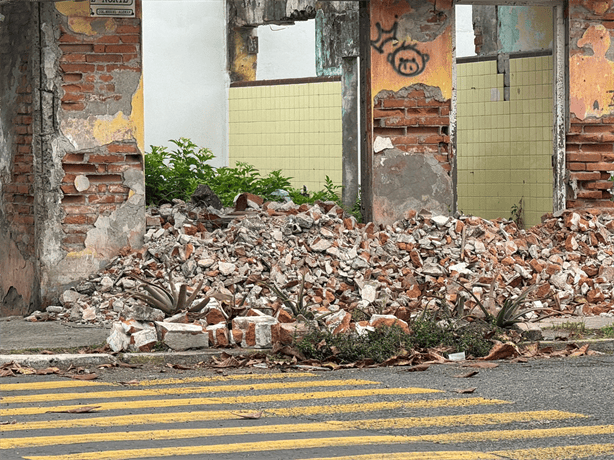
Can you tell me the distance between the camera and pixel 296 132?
939 inches

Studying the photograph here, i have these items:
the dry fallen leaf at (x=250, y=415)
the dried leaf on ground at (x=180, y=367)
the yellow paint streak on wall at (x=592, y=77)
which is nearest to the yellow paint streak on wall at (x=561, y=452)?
the dry fallen leaf at (x=250, y=415)

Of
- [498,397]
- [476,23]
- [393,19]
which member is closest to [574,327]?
[498,397]

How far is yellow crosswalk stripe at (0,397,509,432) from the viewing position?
6.46 meters

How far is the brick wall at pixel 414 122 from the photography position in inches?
513

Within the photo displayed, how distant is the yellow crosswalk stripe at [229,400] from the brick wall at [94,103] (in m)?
5.07

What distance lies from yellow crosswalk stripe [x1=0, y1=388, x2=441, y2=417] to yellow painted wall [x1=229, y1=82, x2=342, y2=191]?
15.3 meters

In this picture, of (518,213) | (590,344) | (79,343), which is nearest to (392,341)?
(590,344)

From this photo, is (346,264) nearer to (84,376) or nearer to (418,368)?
(418,368)

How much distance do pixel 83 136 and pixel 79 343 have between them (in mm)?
3206

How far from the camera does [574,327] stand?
1030 centimetres

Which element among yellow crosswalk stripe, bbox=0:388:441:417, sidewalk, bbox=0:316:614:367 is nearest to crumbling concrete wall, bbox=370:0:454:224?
sidewalk, bbox=0:316:614:367

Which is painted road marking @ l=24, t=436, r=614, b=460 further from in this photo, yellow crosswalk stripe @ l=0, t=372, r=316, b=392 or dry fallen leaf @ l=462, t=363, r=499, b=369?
dry fallen leaf @ l=462, t=363, r=499, b=369

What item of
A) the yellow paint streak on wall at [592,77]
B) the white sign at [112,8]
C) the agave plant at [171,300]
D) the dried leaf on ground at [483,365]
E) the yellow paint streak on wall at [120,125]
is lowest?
the dried leaf on ground at [483,365]

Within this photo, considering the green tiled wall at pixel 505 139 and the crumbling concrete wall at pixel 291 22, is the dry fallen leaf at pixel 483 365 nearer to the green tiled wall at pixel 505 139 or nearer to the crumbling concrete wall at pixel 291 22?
Answer: the green tiled wall at pixel 505 139
